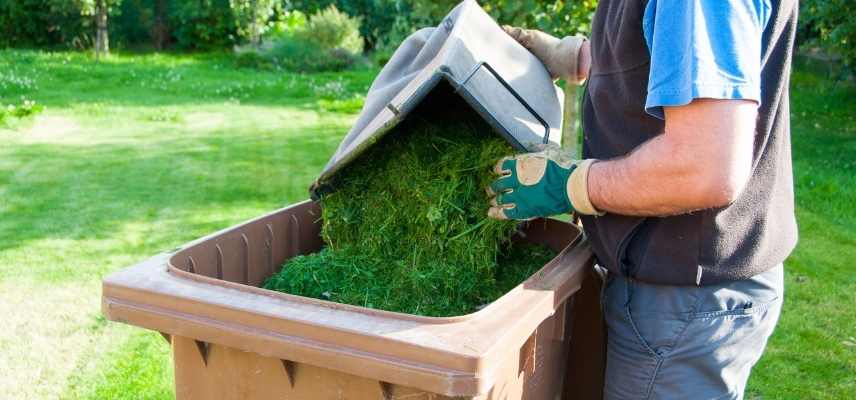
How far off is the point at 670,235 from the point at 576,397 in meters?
1.09

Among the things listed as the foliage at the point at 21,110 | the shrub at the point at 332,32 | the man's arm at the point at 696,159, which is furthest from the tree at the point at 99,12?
the man's arm at the point at 696,159

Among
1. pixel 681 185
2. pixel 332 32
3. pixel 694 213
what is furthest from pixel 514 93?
pixel 332 32

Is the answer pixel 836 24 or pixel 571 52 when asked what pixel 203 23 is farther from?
pixel 571 52

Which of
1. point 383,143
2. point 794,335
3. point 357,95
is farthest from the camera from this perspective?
point 357,95

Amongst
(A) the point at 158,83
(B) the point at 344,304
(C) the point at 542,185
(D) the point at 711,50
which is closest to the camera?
(D) the point at 711,50

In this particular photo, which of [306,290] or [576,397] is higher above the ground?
[306,290]

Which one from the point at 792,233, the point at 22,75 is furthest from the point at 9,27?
the point at 792,233

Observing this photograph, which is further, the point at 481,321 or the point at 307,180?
the point at 307,180

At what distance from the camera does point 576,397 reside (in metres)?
2.94

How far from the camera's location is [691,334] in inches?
81.9

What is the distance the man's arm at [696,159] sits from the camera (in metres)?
1.68

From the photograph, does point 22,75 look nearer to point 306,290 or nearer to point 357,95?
point 357,95

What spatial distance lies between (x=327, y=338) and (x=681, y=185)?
2.72 feet

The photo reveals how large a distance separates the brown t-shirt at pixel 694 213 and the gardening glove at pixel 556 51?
84cm
